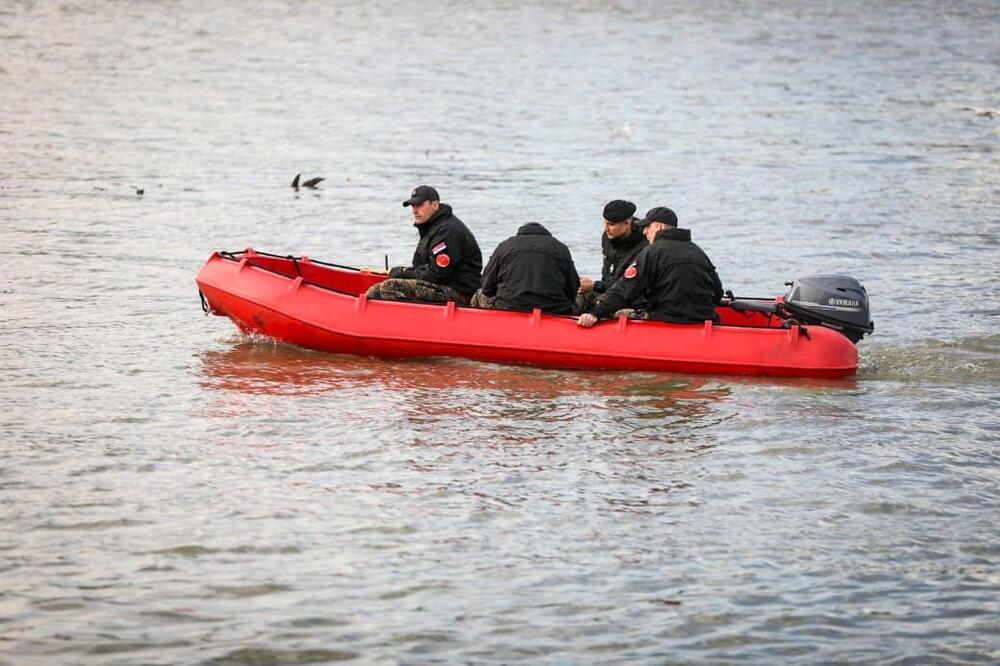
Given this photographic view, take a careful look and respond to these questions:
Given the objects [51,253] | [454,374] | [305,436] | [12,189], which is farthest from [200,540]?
[12,189]

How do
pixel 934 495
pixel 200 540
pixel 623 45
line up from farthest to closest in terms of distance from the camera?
pixel 623 45 < pixel 934 495 < pixel 200 540

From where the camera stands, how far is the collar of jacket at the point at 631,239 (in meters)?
11.6

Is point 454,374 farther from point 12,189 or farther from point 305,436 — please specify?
point 12,189

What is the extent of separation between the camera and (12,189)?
18.9 m

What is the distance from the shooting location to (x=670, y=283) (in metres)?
10.9

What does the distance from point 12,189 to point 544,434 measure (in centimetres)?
1132

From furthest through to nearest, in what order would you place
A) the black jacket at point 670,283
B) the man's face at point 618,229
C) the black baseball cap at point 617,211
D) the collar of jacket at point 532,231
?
1. the man's face at point 618,229
2. the black baseball cap at point 617,211
3. the collar of jacket at point 532,231
4. the black jacket at point 670,283

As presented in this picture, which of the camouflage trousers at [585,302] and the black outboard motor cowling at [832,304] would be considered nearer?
the black outboard motor cowling at [832,304]

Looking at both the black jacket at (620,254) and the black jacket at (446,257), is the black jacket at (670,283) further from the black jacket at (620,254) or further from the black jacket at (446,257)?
the black jacket at (446,257)

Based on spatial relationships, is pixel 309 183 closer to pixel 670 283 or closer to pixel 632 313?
pixel 632 313

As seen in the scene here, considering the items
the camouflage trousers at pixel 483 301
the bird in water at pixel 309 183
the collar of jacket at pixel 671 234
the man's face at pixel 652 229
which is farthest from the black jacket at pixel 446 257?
the bird in water at pixel 309 183

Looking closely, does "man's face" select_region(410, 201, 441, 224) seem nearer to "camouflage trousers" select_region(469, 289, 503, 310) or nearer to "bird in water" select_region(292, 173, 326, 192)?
"camouflage trousers" select_region(469, 289, 503, 310)

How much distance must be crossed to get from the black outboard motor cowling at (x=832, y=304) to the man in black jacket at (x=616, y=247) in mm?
1233

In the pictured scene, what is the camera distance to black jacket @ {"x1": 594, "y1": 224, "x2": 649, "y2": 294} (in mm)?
11516
